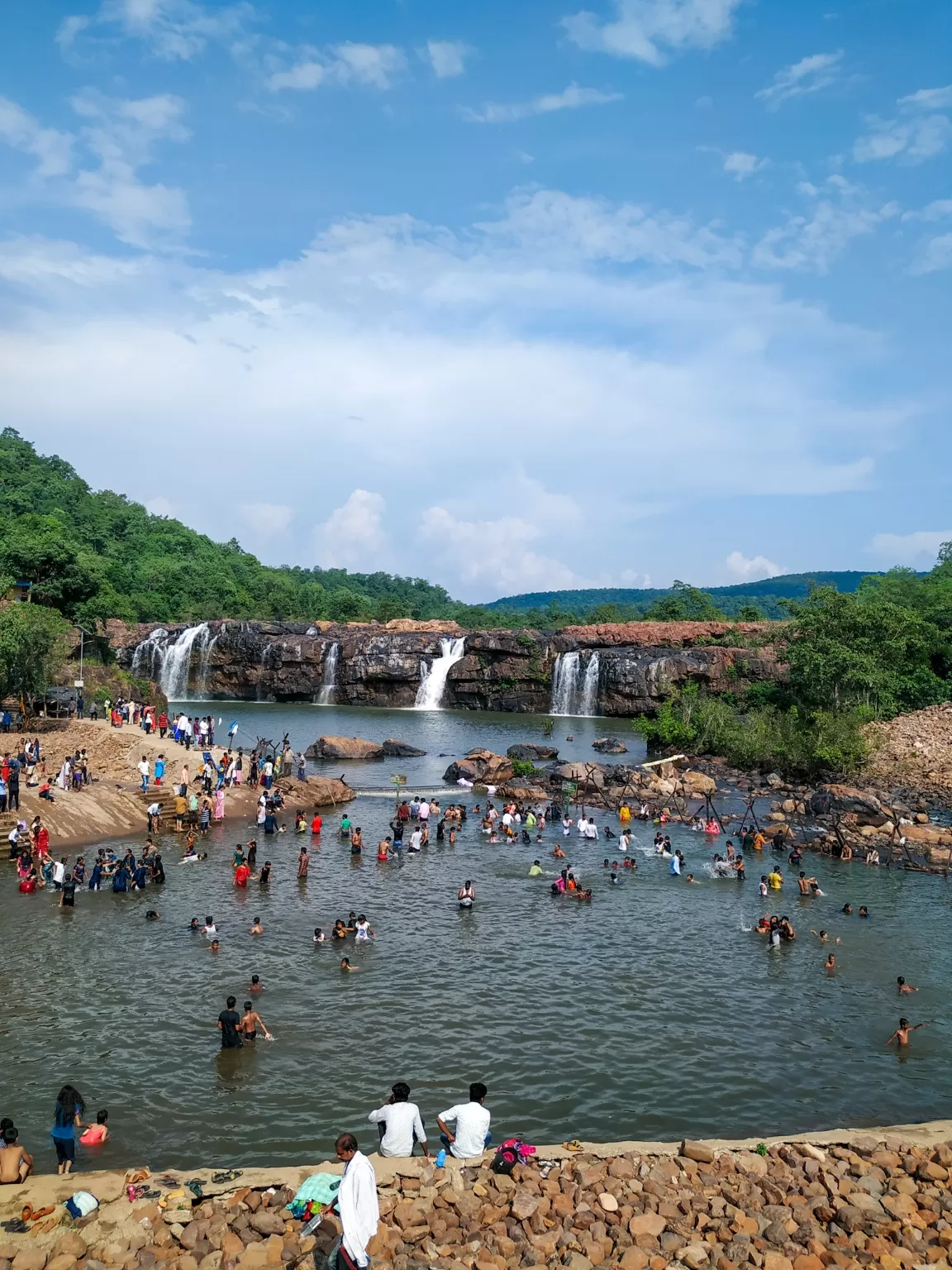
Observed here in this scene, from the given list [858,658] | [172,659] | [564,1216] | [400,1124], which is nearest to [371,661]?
[172,659]

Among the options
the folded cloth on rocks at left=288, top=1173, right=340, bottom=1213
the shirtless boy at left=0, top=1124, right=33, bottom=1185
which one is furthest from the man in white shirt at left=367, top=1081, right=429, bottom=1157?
the shirtless boy at left=0, top=1124, right=33, bottom=1185

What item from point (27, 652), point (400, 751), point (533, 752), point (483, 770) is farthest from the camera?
point (400, 751)

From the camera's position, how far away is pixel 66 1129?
10.8m

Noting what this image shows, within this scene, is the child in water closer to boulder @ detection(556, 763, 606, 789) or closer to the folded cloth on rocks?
the folded cloth on rocks

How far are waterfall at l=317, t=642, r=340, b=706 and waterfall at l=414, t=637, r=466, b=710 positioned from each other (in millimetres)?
6673

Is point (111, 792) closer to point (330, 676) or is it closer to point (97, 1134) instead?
point (97, 1134)

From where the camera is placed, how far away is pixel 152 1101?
494 inches

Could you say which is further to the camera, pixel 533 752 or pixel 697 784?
pixel 533 752

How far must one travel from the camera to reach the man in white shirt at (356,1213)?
297 inches

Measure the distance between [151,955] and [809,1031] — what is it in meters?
12.5

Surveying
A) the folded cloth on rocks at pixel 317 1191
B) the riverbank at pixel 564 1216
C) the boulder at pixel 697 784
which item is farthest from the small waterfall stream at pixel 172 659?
the folded cloth on rocks at pixel 317 1191

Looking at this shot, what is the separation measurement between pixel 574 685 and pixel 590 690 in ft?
4.08

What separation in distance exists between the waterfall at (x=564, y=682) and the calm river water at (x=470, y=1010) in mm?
41735

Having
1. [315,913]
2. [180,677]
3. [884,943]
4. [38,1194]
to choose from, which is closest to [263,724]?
[180,677]
